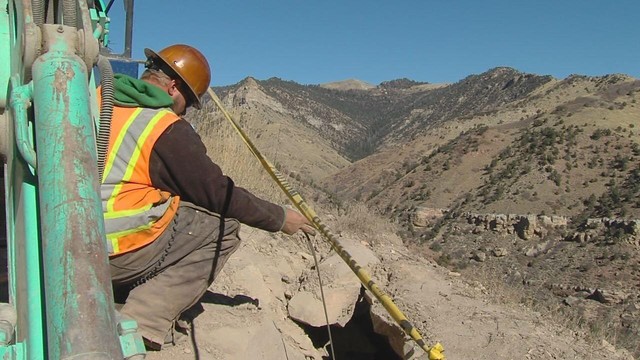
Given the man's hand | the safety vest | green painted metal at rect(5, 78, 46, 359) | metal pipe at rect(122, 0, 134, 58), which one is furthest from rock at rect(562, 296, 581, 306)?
green painted metal at rect(5, 78, 46, 359)

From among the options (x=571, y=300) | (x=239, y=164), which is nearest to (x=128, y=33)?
(x=239, y=164)

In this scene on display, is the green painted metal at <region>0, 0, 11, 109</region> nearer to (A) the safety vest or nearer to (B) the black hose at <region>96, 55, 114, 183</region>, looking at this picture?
(A) the safety vest

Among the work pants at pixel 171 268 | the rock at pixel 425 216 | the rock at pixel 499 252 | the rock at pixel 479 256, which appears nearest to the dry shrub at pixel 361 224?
the work pants at pixel 171 268

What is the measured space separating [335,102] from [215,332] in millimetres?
93781

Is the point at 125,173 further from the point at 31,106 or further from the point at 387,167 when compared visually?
the point at 387,167

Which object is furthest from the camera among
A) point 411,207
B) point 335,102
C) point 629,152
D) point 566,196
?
point 335,102

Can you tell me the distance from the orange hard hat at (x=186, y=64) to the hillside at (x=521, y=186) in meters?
4.12

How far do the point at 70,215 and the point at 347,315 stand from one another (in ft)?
12.6

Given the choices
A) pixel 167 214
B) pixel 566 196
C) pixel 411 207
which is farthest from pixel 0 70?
pixel 411 207

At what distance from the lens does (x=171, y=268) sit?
310 cm

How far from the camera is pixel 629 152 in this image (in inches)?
1479

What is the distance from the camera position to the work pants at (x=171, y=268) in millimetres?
2953

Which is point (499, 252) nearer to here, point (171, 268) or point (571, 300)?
point (571, 300)

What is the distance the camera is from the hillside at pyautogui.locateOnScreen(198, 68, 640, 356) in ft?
51.4
